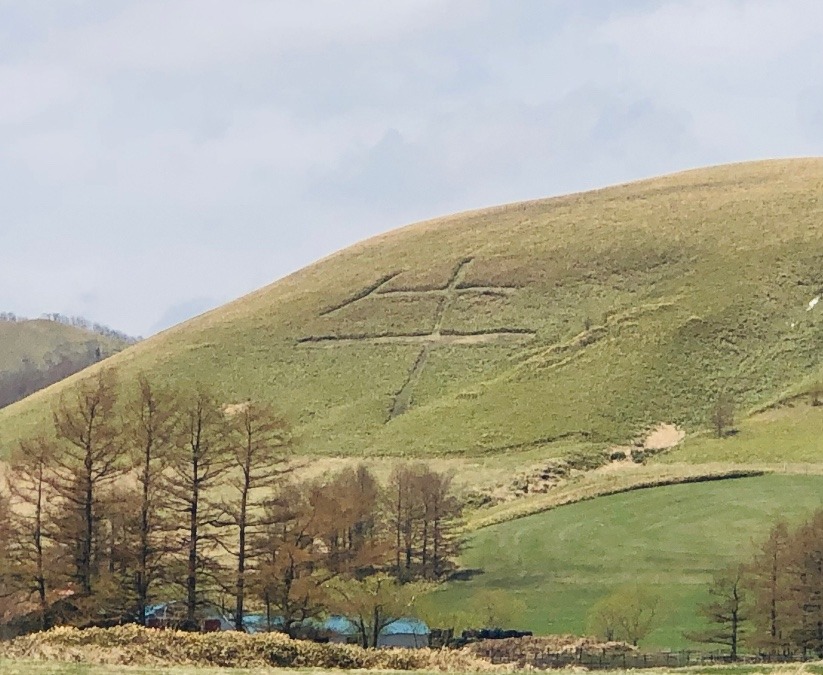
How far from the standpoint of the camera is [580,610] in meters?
57.6

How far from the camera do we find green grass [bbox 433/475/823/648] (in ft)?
190

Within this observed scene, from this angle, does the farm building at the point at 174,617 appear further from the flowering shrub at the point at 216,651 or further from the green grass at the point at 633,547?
the green grass at the point at 633,547

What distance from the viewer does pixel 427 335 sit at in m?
135

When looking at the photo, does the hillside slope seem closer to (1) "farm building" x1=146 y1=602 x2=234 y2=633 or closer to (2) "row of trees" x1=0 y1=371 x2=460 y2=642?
(1) "farm building" x1=146 y1=602 x2=234 y2=633

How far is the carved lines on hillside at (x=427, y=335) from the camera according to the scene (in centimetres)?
12338

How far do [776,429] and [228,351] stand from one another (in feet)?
225

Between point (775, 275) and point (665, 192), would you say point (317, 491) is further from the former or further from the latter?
point (665, 192)

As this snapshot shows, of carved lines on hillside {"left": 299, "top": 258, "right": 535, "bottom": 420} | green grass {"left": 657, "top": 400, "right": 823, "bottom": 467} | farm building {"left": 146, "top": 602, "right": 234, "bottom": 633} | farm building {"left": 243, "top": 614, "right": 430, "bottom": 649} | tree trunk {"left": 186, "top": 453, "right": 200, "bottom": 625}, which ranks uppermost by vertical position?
carved lines on hillside {"left": 299, "top": 258, "right": 535, "bottom": 420}

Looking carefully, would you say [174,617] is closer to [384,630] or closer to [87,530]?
[87,530]

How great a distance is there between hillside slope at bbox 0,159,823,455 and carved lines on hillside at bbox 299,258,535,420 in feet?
0.93

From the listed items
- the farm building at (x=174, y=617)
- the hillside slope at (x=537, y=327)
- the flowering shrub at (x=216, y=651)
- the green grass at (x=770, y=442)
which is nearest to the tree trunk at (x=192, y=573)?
the farm building at (x=174, y=617)

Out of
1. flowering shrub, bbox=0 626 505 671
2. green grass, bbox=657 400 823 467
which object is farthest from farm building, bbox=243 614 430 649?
green grass, bbox=657 400 823 467

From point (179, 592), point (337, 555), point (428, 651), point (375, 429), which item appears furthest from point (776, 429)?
point (428, 651)

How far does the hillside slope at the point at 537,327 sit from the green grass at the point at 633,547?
24.4 metres
